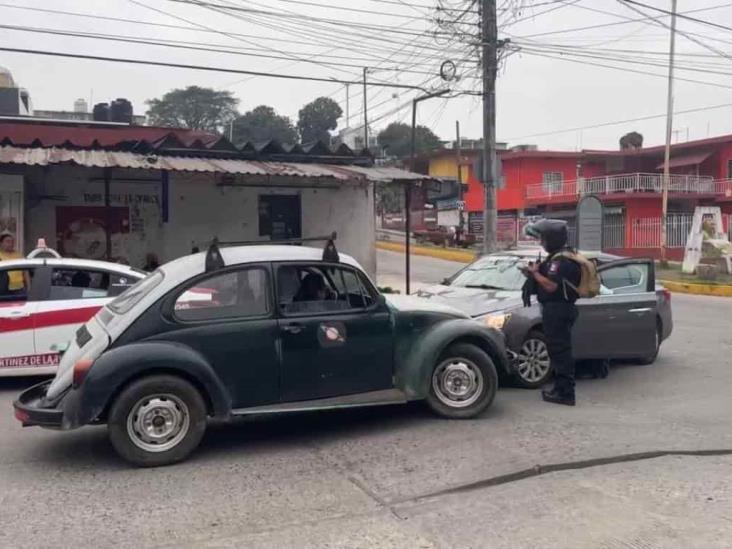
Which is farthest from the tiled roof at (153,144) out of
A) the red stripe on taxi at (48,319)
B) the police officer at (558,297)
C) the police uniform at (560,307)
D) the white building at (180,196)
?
the police uniform at (560,307)

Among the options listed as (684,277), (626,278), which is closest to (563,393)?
(626,278)

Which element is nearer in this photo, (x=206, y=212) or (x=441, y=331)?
(x=441, y=331)

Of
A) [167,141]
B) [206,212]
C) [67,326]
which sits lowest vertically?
[67,326]

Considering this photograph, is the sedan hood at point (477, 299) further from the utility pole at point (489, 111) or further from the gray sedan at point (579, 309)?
the utility pole at point (489, 111)

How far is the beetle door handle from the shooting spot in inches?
232

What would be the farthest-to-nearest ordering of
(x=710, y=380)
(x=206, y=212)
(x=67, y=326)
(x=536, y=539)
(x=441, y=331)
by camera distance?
(x=206, y=212) → (x=710, y=380) → (x=67, y=326) → (x=441, y=331) → (x=536, y=539)

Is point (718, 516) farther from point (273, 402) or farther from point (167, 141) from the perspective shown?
point (167, 141)

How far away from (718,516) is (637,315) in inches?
174

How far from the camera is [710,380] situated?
8742mm

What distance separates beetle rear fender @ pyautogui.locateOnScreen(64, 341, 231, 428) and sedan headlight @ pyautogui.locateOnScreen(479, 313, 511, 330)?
328cm

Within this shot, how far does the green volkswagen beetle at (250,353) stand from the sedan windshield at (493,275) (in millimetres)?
2185

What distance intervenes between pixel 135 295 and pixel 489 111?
13.5m

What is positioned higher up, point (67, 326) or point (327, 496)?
point (67, 326)

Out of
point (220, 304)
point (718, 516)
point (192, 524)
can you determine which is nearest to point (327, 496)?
point (192, 524)
